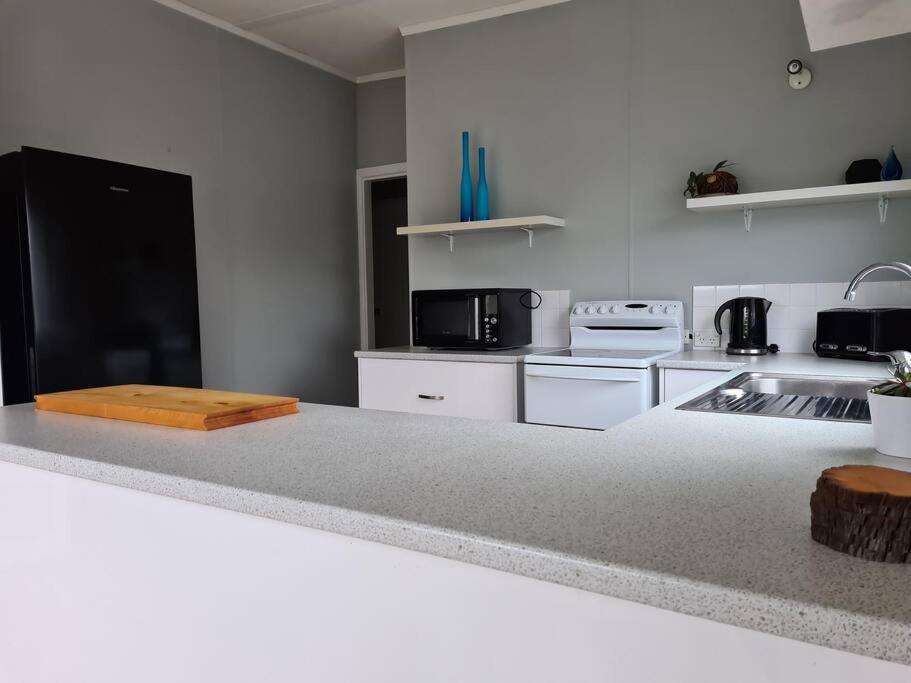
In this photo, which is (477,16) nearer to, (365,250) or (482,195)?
(482,195)

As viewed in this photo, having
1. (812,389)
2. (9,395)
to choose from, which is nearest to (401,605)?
(812,389)

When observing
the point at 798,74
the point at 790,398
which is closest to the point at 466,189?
the point at 798,74

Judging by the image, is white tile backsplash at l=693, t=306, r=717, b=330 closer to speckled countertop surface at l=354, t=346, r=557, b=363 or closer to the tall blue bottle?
speckled countertop surface at l=354, t=346, r=557, b=363

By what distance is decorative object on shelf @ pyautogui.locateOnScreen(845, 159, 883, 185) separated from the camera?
2.69 metres

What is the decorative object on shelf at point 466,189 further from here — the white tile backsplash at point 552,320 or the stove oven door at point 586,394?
the stove oven door at point 586,394

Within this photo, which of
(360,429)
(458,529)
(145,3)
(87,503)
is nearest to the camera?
(458,529)

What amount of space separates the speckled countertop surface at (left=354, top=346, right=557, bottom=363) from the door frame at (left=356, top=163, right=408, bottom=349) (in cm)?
145

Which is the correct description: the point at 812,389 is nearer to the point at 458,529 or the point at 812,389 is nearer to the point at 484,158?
the point at 458,529

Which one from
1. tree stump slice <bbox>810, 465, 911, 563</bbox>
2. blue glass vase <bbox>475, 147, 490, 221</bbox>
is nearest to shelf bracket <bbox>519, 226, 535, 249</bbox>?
blue glass vase <bbox>475, 147, 490, 221</bbox>

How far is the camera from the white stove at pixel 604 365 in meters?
2.72

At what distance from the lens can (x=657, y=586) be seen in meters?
0.59

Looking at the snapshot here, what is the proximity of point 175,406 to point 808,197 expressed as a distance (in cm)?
242

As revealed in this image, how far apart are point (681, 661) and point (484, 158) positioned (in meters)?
3.20

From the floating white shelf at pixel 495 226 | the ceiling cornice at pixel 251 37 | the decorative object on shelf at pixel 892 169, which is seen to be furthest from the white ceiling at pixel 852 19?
the ceiling cornice at pixel 251 37
